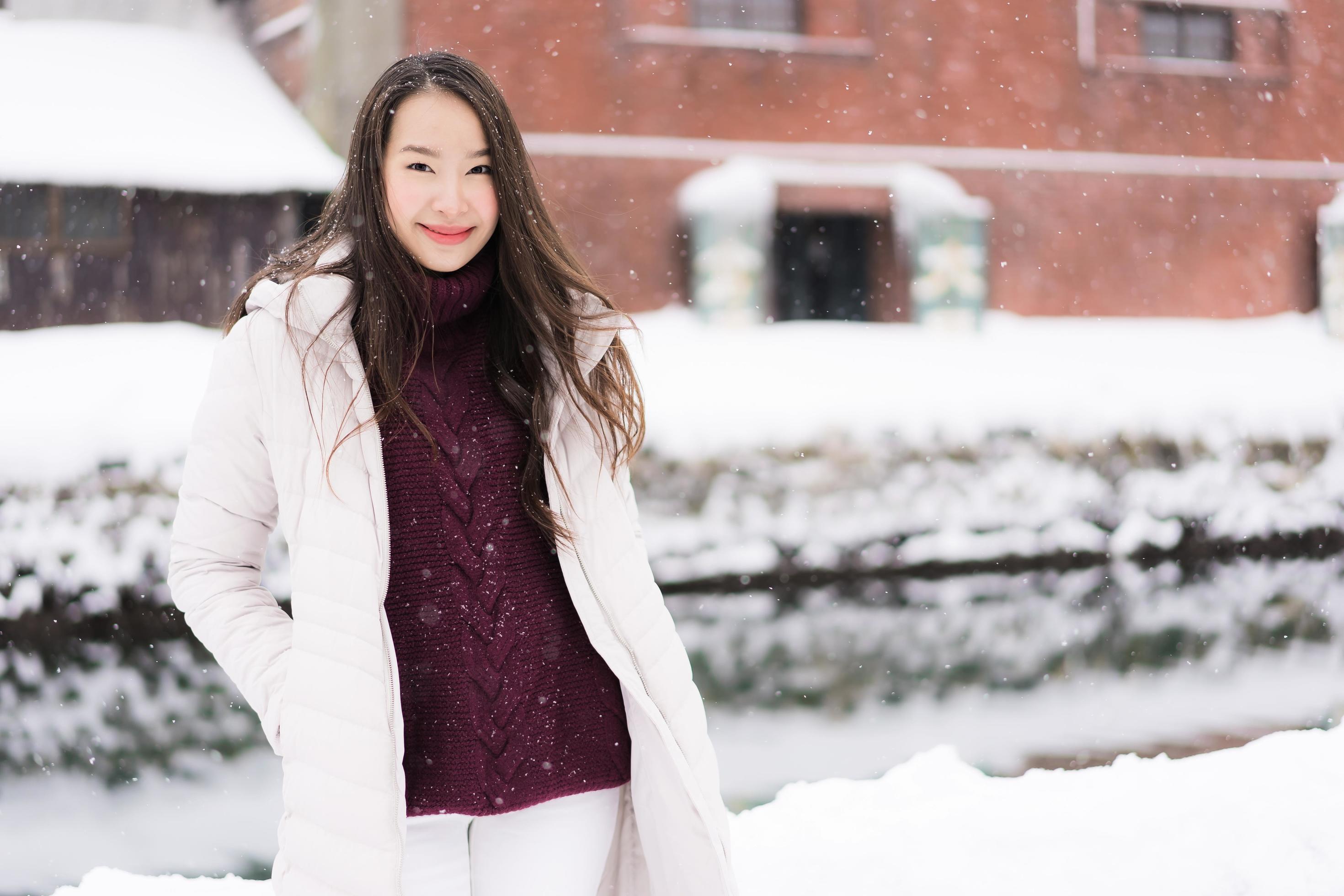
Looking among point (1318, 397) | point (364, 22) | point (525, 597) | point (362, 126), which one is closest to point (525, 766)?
point (525, 597)

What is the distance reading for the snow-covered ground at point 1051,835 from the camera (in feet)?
9.35

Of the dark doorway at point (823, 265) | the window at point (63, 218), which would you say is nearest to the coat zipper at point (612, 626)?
the window at point (63, 218)

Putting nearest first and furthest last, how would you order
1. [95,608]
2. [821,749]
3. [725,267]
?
[821,749]
[95,608]
[725,267]

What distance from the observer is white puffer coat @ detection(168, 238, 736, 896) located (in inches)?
53.2

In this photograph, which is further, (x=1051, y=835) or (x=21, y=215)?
(x=21, y=215)

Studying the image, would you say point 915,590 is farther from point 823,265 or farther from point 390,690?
point 390,690

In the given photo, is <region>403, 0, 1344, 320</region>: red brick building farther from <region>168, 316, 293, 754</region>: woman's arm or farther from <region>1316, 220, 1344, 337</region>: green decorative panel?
<region>168, 316, 293, 754</region>: woman's arm

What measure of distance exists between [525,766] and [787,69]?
1222 cm

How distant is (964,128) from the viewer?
13.5 metres

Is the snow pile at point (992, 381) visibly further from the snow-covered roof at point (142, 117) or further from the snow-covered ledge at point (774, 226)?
the snow-covered roof at point (142, 117)

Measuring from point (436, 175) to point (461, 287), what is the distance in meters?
0.15

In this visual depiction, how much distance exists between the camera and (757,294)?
Answer: 12.7 m

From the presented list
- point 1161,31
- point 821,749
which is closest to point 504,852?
point 821,749

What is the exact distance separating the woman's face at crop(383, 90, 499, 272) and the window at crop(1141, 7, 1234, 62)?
14990 mm
